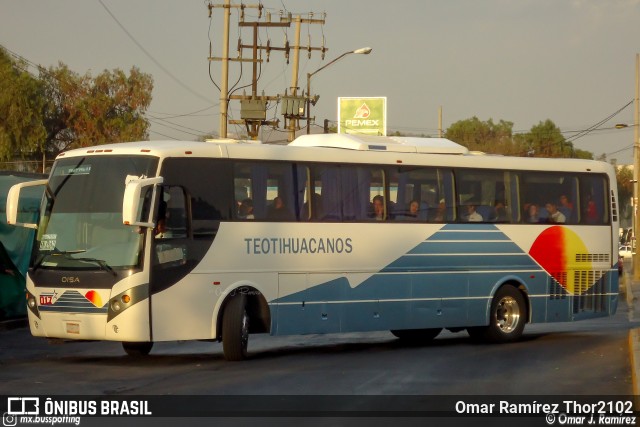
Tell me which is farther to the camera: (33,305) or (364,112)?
(364,112)

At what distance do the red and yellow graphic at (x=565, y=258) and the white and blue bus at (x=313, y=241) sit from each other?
3 centimetres

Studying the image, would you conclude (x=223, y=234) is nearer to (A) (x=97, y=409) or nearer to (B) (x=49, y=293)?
(B) (x=49, y=293)

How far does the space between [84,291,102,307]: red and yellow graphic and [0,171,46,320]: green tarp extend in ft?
23.1

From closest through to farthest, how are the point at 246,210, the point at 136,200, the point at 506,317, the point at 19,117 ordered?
the point at 136,200 < the point at 246,210 < the point at 506,317 < the point at 19,117

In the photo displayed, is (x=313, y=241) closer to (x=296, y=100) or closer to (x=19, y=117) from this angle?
(x=296, y=100)

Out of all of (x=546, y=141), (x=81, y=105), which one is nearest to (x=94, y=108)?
(x=81, y=105)

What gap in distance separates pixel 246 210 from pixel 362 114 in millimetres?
48957

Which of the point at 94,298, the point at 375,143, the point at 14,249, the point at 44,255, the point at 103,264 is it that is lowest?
the point at 94,298

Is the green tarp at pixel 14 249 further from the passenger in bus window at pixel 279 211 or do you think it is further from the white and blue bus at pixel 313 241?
the passenger in bus window at pixel 279 211

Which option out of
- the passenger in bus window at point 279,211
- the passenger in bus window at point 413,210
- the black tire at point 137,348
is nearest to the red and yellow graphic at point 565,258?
the passenger in bus window at point 413,210

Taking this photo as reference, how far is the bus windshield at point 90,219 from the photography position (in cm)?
1582

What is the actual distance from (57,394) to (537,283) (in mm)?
11068

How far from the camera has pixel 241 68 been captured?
49031 millimetres

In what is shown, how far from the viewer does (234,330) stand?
16641mm
